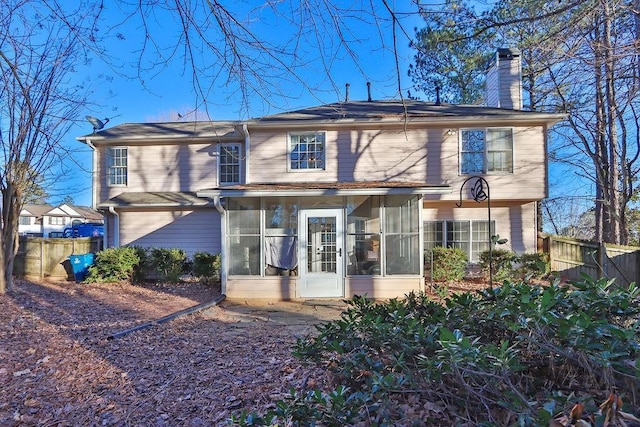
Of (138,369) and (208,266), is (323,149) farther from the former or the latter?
(138,369)

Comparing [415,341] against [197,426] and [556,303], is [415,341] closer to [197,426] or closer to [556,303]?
[556,303]

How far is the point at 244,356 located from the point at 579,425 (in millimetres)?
3566

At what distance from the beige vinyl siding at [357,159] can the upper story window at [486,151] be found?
1.26 m

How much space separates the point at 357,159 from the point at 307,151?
1.61m

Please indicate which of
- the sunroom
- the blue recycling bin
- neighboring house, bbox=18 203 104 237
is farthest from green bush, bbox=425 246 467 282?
neighboring house, bbox=18 203 104 237

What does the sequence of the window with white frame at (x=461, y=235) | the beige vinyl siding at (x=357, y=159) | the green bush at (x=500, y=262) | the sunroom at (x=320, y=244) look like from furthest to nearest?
the window with white frame at (x=461, y=235), the beige vinyl siding at (x=357, y=159), the green bush at (x=500, y=262), the sunroom at (x=320, y=244)

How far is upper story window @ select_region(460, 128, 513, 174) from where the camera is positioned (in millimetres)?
11461

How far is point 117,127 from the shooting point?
14320 millimetres

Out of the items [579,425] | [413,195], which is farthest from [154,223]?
[579,425]

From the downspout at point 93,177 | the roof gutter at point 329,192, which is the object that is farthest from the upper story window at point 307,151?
the downspout at point 93,177

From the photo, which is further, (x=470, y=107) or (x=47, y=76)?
(x=470, y=107)

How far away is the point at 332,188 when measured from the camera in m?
8.63

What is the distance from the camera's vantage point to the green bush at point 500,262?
1027 centimetres

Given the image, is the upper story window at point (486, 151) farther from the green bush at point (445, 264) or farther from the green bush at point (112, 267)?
the green bush at point (112, 267)
